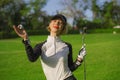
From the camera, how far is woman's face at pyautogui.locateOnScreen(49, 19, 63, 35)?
4.21 metres

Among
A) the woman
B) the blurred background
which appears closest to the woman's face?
the woman

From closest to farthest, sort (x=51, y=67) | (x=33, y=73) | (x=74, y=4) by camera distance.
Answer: (x=51, y=67) < (x=33, y=73) < (x=74, y=4)

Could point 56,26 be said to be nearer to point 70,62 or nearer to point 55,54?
point 55,54

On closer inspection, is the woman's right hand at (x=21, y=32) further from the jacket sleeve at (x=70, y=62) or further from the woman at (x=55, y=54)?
the jacket sleeve at (x=70, y=62)

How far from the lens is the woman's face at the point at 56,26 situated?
4215 millimetres

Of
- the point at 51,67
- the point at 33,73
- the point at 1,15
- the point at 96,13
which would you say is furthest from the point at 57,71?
the point at 96,13

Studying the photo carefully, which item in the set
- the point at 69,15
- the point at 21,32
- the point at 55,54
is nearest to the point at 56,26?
the point at 55,54

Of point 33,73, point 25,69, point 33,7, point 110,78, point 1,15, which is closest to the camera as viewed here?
point 110,78

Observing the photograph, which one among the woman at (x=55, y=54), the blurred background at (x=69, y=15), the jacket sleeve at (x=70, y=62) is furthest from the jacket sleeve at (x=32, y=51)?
the blurred background at (x=69, y=15)

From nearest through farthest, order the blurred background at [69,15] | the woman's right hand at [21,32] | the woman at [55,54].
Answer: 1. the woman's right hand at [21,32]
2. the woman at [55,54]
3. the blurred background at [69,15]

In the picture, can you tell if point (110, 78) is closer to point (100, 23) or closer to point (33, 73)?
point (33, 73)

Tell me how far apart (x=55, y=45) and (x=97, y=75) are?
7359 millimetres

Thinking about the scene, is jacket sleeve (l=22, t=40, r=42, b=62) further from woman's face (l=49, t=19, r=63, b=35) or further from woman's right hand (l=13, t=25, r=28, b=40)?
woman's face (l=49, t=19, r=63, b=35)

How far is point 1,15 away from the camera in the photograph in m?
71.7
